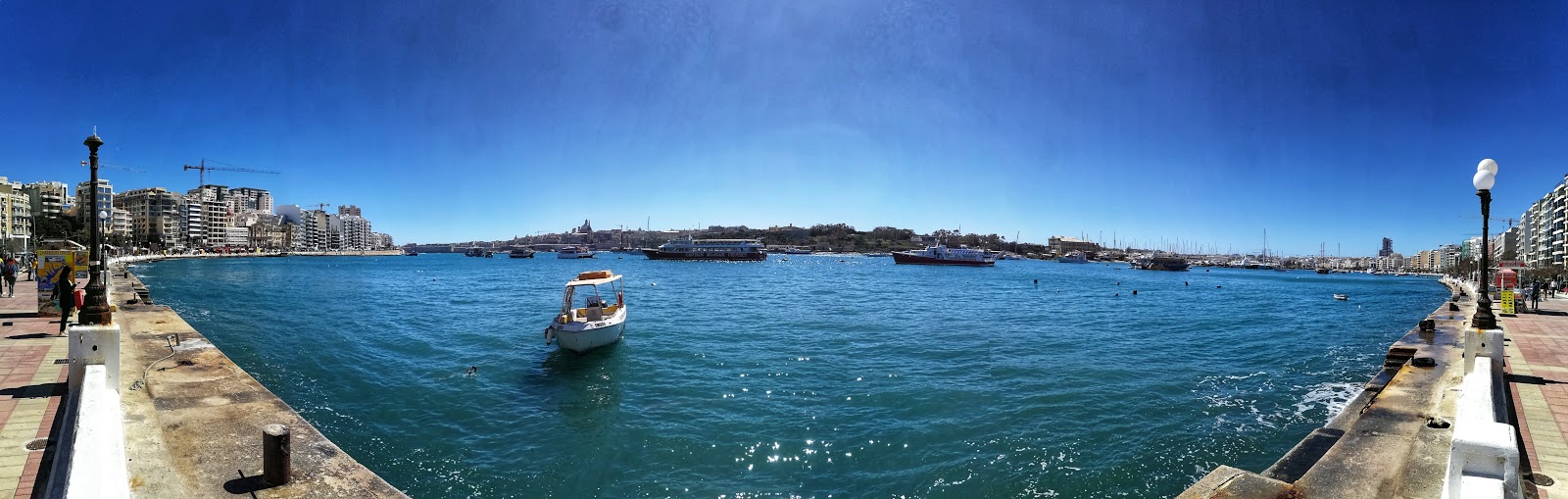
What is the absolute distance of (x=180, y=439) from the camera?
6.00m

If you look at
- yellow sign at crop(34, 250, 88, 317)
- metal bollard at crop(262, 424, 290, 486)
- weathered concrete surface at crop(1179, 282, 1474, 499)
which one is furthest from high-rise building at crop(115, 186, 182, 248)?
weathered concrete surface at crop(1179, 282, 1474, 499)

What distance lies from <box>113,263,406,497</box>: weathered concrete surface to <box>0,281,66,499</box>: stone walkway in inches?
23.8

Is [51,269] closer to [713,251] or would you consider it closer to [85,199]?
[713,251]

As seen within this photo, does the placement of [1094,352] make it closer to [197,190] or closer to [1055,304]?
[1055,304]

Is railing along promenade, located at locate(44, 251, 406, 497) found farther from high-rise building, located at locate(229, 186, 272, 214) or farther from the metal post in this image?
high-rise building, located at locate(229, 186, 272, 214)

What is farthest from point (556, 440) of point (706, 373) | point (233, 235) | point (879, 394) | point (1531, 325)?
point (233, 235)

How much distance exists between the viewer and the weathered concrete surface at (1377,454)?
17.2 ft

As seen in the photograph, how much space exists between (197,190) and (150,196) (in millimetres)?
35995

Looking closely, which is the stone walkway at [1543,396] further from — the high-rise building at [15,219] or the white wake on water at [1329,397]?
the high-rise building at [15,219]

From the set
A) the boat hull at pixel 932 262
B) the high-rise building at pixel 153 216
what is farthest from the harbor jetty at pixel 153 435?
the high-rise building at pixel 153 216

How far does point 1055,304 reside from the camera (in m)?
32.7

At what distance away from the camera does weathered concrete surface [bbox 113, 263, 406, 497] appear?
16.7 ft

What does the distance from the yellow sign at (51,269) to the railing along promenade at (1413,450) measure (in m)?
22.5

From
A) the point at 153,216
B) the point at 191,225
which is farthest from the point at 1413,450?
the point at 191,225
